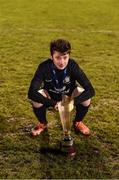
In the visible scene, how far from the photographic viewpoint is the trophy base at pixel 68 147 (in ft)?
18.0

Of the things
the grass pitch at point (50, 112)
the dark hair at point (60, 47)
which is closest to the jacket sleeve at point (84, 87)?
the dark hair at point (60, 47)

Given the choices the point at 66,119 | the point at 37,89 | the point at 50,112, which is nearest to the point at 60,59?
the point at 37,89

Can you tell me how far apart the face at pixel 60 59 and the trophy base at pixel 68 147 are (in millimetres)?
994

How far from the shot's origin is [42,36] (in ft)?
42.9

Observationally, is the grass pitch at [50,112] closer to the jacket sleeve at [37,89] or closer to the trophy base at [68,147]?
the trophy base at [68,147]

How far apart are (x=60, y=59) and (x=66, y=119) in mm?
851

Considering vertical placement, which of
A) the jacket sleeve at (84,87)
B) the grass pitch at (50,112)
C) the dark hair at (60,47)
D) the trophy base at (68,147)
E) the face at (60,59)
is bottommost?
the grass pitch at (50,112)

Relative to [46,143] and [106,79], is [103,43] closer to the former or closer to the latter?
[106,79]

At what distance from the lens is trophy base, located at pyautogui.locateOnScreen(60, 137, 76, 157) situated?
5.49 meters

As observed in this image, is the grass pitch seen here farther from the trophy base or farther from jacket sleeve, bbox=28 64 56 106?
jacket sleeve, bbox=28 64 56 106

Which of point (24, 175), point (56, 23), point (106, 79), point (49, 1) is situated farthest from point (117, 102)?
point (49, 1)

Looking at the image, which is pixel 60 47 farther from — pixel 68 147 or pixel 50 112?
pixel 50 112

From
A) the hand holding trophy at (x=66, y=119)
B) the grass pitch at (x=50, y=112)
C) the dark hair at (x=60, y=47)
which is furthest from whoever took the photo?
the dark hair at (x=60, y=47)

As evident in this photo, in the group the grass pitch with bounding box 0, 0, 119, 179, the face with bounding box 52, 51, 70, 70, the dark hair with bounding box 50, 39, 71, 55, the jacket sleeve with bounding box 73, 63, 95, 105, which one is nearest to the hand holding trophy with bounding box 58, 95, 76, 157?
the grass pitch with bounding box 0, 0, 119, 179
